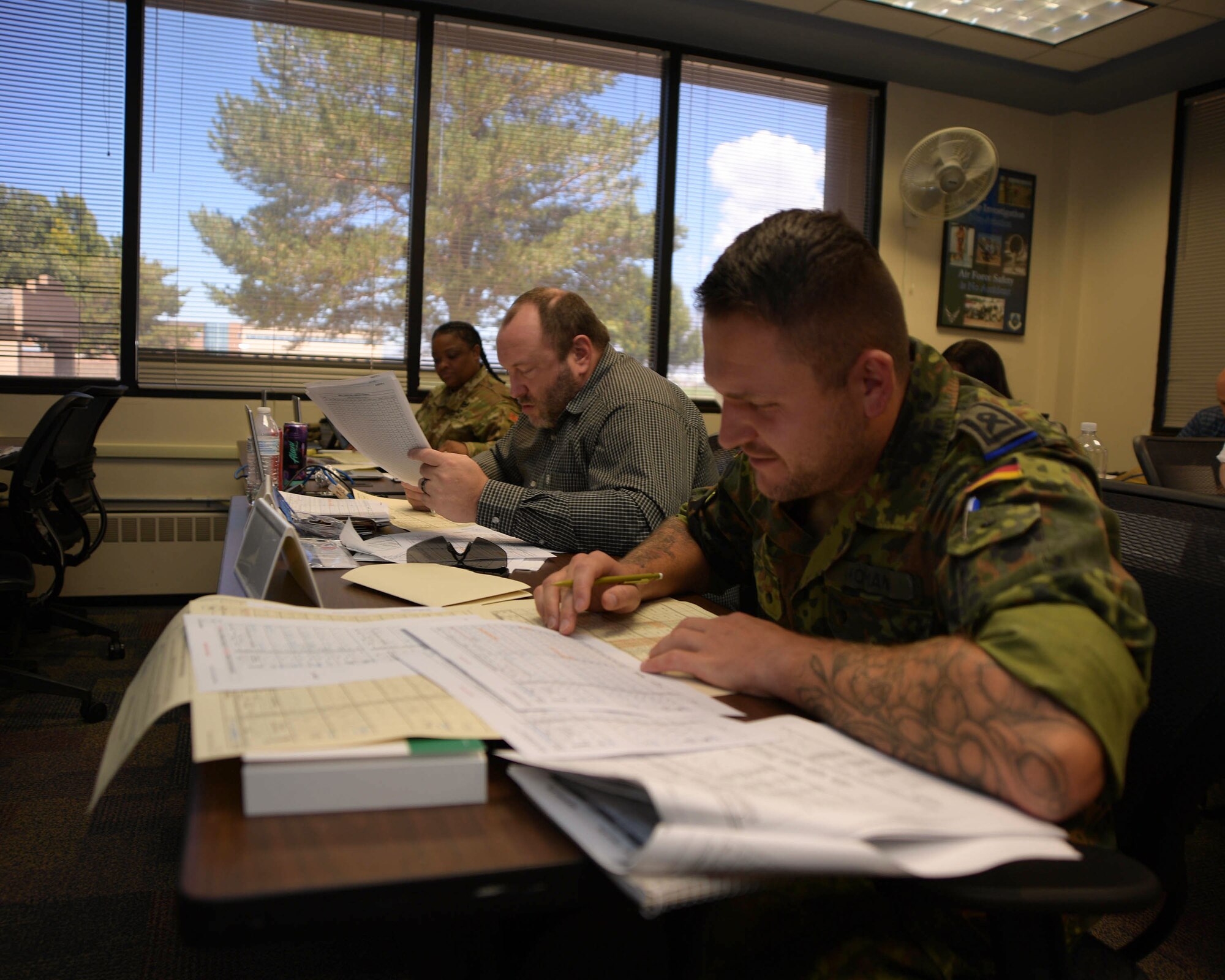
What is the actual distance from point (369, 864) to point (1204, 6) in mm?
4859

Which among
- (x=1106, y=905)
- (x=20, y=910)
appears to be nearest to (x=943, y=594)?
(x=1106, y=905)

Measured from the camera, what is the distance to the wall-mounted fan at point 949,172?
414 cm

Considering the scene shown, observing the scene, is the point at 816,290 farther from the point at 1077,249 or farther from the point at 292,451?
the point at 1077,249

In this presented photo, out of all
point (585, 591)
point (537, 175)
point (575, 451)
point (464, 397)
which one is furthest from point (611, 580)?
point (537, 175)

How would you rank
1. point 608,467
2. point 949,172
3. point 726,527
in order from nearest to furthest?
point 726,527 < point 608,467 < point 949,172

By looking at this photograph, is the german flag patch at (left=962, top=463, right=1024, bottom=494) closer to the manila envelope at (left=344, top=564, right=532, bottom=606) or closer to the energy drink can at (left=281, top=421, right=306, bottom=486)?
the manila envelope at (left=344, top=564, right=532, bottom=606)

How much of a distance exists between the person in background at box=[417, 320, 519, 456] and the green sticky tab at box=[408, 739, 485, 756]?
3184mm

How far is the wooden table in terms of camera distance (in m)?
0.49

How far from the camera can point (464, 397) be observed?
13.1 feet

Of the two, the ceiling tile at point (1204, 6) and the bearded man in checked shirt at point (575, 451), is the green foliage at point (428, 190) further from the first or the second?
the ceiling tile at point (1204, 6)

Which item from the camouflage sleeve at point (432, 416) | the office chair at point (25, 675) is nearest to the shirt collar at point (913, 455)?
the office chair at point (25, 675)

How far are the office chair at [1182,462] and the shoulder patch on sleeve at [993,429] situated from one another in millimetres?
1823

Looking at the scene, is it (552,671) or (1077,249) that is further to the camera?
(1077,249)

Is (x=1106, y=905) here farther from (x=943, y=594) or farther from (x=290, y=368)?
(x=290, y=368)
